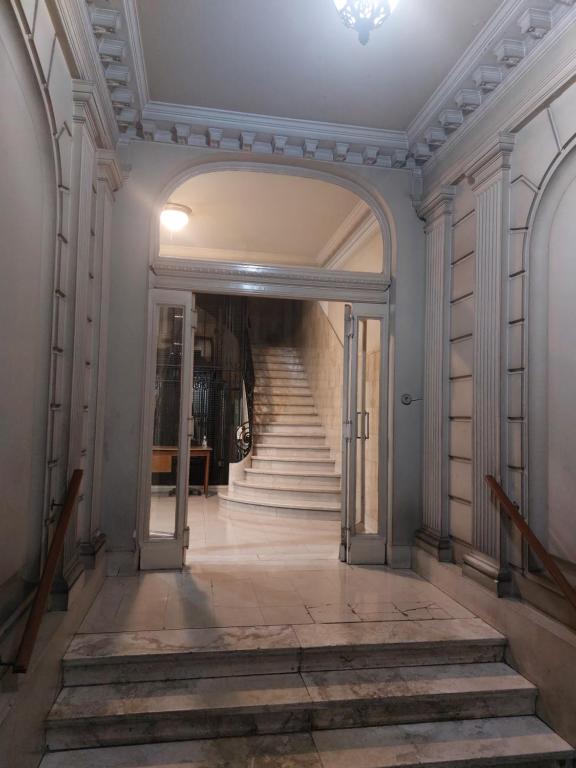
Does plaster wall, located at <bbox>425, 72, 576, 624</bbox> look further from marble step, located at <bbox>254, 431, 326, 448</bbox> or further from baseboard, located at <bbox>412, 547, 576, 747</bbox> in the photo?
marble step, located at <bbox>254, 431, 326, 448</bbox>

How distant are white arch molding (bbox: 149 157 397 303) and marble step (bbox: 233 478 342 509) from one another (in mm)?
2859

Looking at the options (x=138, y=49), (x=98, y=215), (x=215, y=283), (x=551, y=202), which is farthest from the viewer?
(x=215, y=283)

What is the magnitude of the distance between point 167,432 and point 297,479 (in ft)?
9.85

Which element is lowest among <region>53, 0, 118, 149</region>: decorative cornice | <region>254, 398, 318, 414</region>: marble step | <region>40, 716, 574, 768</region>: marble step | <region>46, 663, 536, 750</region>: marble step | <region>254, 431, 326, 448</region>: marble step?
<region>40, 716, 574, 768</region>: marble step

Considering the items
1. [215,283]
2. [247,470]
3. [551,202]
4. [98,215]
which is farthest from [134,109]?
[247,470]

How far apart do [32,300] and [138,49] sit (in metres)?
2.10

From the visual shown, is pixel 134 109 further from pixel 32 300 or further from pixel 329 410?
pixel 329 410

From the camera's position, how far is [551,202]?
130 inches

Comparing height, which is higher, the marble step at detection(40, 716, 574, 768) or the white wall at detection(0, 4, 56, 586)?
the white wall at detection(0, 4, 56, 586)

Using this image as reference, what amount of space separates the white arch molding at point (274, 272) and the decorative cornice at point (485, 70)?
691mm

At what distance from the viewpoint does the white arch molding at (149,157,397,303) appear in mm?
4605

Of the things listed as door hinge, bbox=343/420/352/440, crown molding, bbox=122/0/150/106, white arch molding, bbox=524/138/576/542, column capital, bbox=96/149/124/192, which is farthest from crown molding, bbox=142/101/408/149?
door hinge, bbox=343/420/352/440

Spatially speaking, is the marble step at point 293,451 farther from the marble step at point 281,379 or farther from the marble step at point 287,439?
the marble step at point 281,379

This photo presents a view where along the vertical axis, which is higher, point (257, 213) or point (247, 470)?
point (257, 213)
